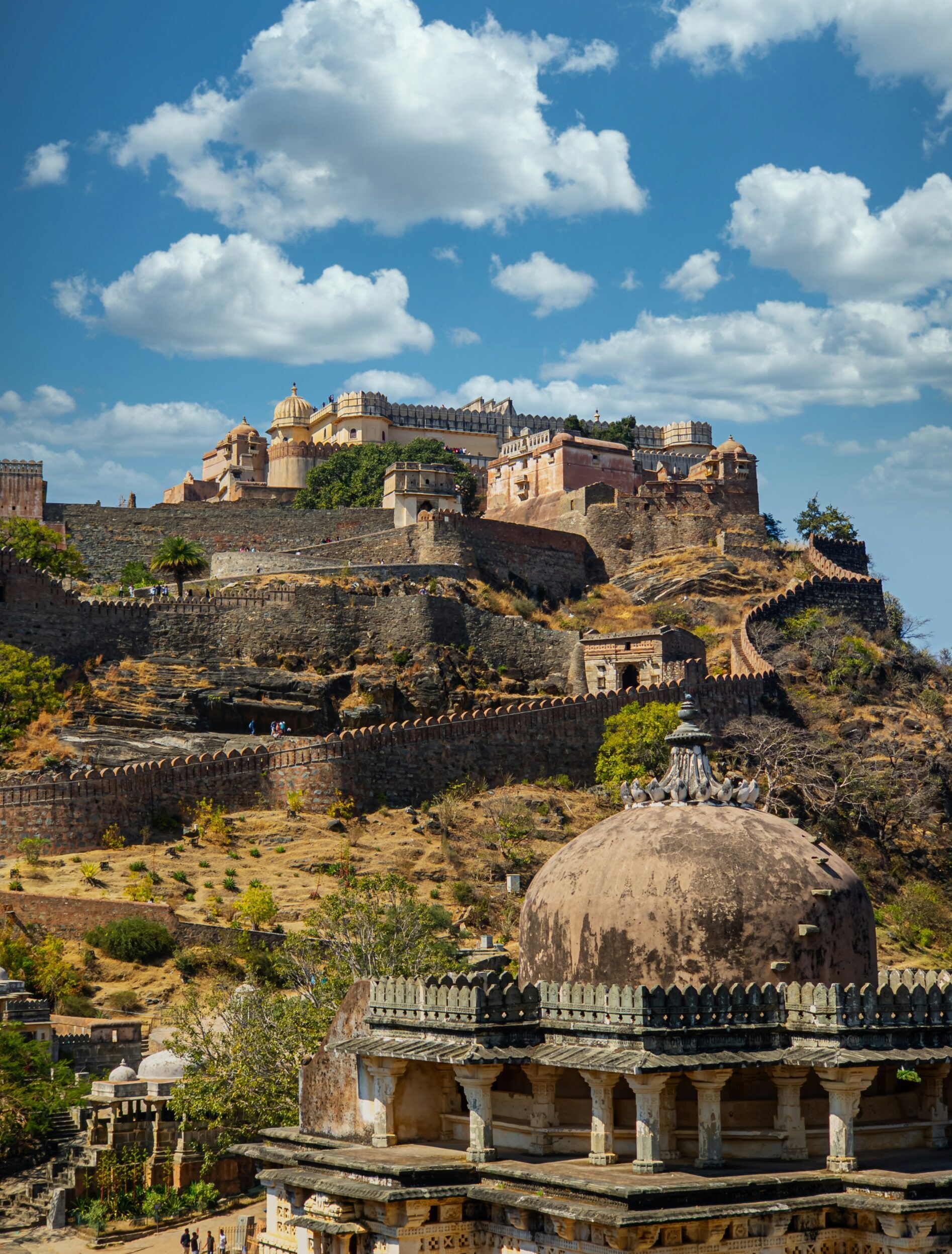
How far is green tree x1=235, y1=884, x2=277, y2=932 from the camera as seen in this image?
34906 mm

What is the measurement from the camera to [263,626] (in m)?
51.1

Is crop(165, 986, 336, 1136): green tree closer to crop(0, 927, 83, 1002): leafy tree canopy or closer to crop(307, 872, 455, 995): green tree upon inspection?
crop(307, 872, 455, 995): green tree

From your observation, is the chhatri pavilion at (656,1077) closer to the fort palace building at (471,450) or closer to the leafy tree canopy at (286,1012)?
the leafy tree canopy at (286,1012)

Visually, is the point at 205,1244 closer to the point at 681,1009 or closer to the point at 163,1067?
the point at 163,1067

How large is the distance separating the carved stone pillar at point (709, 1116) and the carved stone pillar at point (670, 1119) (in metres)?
0.24

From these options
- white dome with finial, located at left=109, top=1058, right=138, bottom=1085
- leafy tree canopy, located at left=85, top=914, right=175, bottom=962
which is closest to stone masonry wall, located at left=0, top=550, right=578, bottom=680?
leafy tree canopy, located at left=85, top=914, right=175, bottom=962

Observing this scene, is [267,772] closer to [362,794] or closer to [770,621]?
[362,794]

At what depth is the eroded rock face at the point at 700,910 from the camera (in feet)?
54.2

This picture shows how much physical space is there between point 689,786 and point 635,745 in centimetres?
2720

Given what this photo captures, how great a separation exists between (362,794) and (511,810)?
3.92 m

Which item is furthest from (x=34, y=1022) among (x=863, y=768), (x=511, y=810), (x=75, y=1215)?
(x=863, y=768)

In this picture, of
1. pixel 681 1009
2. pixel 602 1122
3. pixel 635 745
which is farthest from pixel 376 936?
pixel 635 745

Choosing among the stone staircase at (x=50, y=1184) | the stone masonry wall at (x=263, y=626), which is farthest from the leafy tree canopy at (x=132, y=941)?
the stone masonry wall at (x=263, y=626)

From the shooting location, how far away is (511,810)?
4303 centimetres
